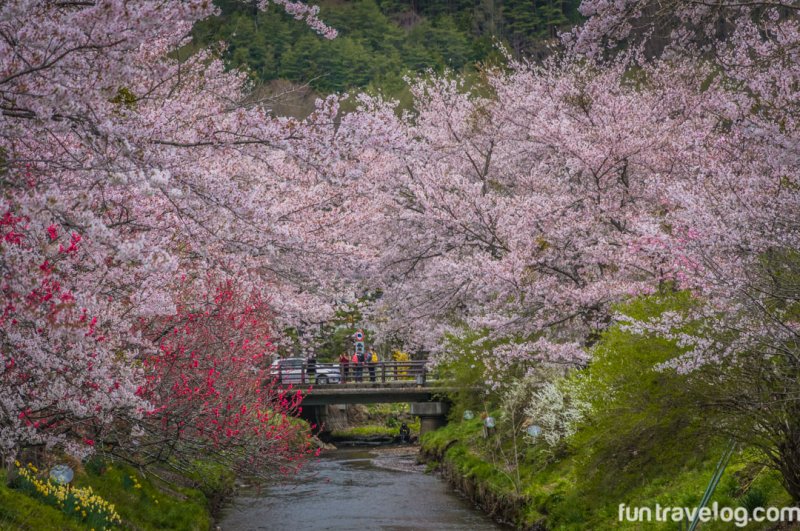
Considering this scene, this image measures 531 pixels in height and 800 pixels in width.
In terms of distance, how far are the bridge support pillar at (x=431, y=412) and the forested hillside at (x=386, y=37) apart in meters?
21.9

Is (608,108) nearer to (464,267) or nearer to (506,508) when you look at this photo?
(464,267)

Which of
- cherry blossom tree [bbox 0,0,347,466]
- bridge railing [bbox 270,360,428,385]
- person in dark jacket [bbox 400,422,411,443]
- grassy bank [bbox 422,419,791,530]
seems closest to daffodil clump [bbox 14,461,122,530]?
cherry blossom tree [bbox 0,0,347,466]

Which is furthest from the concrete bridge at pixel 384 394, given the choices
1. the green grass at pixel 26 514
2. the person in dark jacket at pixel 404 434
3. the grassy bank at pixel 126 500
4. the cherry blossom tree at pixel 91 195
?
the green grass at pixel 26 514

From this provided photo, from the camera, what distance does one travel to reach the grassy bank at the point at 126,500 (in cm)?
846

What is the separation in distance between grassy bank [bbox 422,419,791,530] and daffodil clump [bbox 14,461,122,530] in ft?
21.2

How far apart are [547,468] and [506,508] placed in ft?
3.64

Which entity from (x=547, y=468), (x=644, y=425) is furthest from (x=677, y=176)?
(x=644, y=425)

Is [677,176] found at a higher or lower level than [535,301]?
higher

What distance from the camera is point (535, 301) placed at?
16.1 m

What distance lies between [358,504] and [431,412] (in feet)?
35.8

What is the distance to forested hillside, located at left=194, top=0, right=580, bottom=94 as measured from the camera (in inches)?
2136

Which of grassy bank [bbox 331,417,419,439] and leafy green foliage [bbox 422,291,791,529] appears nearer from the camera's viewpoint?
leafy green foliage [bbox 422,291,791,529]

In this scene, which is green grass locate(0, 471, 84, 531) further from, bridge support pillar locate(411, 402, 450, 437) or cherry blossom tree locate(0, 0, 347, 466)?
bridge support pillar locate(411, 402, 450, 437)

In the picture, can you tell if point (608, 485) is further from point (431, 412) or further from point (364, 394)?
point (364, 394)
